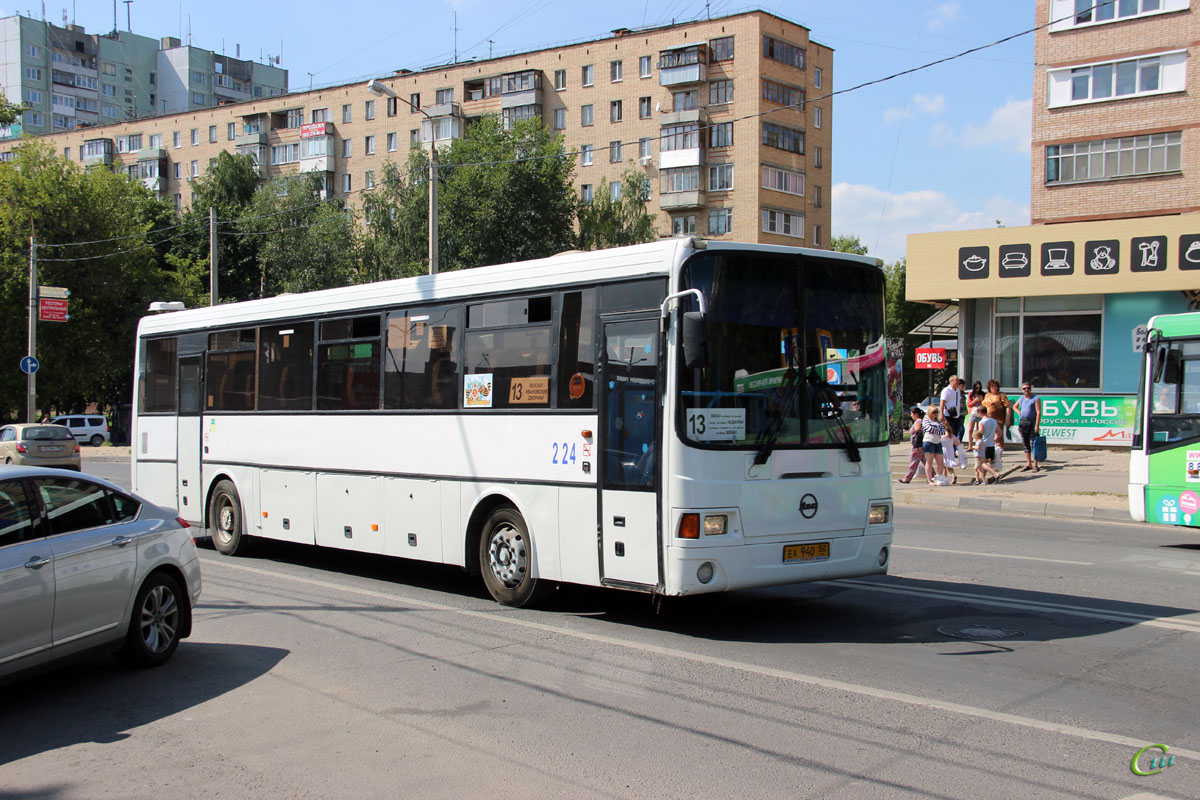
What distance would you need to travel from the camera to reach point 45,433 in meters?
29.8

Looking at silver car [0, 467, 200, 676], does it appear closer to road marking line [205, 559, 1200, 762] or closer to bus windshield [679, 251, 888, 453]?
road marking line [205, 559, 1200, 762]

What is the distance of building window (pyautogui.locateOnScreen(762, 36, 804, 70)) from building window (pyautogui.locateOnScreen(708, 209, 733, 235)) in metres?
9.50

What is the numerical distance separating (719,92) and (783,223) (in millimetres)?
8793

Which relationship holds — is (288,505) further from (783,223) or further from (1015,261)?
(783,223)

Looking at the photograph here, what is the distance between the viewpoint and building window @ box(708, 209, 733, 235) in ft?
204

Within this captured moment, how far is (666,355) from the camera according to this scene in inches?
301

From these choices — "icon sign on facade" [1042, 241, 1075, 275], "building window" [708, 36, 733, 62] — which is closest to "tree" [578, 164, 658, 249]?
"building window" [708, 36, 733, 62]

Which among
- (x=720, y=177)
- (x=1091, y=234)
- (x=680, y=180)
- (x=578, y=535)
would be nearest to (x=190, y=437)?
(x=578, y=535)

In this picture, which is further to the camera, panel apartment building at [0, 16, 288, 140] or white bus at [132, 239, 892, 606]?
panel apartment building at [0, 16, 288, 140]

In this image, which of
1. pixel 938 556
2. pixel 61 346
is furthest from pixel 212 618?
pixel 61 346

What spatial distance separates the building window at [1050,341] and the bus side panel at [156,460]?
22.6 m

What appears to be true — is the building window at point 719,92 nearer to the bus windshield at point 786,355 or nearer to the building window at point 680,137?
the building window at point 680,137

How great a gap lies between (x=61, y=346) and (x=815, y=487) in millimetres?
51651

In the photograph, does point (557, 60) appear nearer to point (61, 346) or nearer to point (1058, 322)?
point (61, 346)
